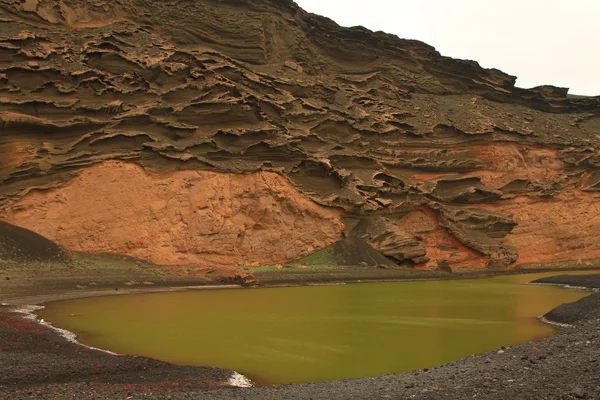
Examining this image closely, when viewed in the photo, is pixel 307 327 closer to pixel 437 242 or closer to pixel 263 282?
pixel 263 282

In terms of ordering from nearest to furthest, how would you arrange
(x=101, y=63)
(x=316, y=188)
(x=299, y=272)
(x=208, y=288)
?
1. (x=208, y=288)
2. (x=299, y=272)
3. (x=101, y=63)
4. (x=316, y=188)

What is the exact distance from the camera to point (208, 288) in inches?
1026

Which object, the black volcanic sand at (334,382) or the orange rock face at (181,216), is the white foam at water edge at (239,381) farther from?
the orange rock face at (181,216)

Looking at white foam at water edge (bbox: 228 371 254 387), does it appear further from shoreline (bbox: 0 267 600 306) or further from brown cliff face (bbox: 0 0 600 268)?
brown cliff face (bbox: 0 0 600 268)

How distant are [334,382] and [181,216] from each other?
2705 centimetres

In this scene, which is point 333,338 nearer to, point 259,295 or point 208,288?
point 259,295

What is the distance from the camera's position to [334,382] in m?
8.63

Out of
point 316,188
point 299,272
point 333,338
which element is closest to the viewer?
point 333,338

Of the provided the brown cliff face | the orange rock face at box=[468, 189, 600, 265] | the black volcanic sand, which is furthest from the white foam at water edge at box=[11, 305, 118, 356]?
the orange rock face at box=[468, 189, 600, 265]

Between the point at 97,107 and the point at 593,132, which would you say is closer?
the point at 97,107

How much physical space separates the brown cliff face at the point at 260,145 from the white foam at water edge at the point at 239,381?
80.6 feet

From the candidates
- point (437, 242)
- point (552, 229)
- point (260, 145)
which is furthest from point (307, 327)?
point (552, 229)

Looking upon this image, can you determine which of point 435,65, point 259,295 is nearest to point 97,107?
point 259,295

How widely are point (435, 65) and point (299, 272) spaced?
3949 centimetres
